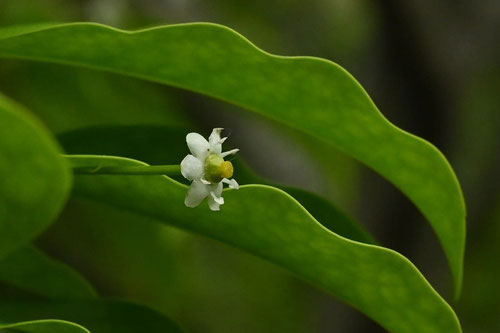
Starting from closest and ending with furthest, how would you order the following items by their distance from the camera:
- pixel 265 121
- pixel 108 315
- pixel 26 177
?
1. pixel 26 177
2. pixel 108 315
3. pixel 265 121

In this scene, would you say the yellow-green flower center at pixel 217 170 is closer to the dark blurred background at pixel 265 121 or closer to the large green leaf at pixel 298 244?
the large green leaf at pixel 298 244

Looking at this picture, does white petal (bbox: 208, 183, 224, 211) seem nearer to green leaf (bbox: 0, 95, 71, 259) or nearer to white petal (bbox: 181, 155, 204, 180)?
white petal (bbox: 181, 155, 204, 180)

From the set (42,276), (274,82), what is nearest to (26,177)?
(274,82)

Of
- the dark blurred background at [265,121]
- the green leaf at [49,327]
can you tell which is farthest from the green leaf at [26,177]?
the dark blurred background at [265,121]

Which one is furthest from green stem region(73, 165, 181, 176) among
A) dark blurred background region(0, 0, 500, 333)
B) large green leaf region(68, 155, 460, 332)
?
dark blurred background region(0, 0, 500, 333)

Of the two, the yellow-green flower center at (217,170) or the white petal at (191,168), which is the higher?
the white petal at (191,168)

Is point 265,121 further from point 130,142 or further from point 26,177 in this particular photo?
point 26,177
